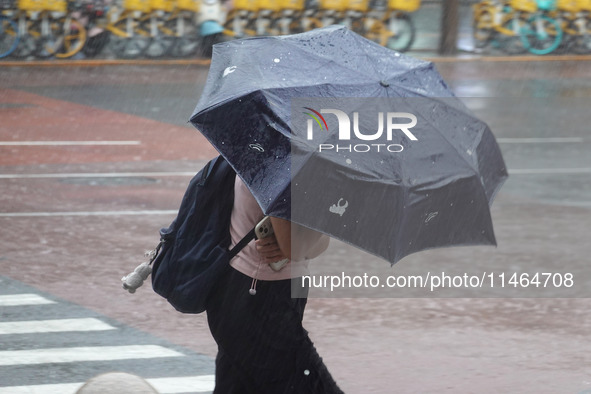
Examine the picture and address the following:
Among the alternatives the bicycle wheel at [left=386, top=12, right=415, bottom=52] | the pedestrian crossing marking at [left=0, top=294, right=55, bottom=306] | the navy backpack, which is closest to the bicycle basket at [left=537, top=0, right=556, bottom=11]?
the bicycle wheel at [left=386, top=12, right=415, bottom=52]

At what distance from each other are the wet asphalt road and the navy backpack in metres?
2.21

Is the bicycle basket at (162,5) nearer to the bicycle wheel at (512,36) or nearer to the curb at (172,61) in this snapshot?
the curb at (172,61)

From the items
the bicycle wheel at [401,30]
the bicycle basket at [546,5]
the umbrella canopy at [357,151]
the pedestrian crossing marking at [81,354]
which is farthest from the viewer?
the bicycle basket at [546,5]

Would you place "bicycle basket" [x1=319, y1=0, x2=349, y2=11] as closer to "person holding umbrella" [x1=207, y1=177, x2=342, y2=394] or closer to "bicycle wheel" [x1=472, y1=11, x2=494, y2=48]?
"bicycle wheel" [x1=472, y1=11, x2=494, y2=48]

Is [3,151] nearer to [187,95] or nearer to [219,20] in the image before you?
[187,95]

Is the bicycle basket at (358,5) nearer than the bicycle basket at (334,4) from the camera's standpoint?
No

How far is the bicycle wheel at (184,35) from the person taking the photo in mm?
23562

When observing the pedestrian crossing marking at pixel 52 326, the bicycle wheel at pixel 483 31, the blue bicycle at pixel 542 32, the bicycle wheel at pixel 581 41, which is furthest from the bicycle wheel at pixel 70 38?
the pedestrian crossing marking at pixel 52 326

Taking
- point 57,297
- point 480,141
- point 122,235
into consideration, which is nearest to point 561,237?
point 122,235

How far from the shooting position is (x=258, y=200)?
12.3 feet

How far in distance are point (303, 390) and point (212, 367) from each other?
232 centimetres

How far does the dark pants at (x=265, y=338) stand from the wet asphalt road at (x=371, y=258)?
199cm

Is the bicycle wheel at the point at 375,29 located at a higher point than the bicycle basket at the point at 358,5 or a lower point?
lower

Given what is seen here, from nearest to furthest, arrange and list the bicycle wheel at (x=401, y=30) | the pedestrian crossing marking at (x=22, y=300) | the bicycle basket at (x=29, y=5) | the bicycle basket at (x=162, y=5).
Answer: the pedestrian crossing marking at (x=22, y=300) < the bicycle basket at (x=29, y=5) < the bicycle basket at (x=162, y=5) < the bicycle wheel at (x=401, y=30)
